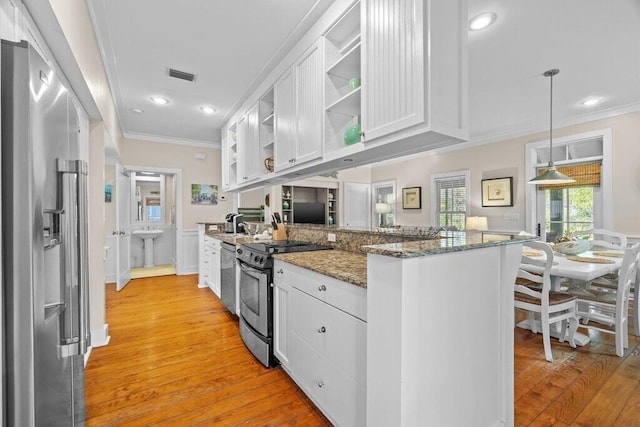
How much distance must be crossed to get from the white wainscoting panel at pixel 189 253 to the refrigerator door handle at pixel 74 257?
15.2 ft

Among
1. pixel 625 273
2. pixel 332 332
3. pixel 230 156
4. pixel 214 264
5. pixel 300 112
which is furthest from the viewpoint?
pixel 230 156

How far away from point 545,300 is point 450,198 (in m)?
3.49

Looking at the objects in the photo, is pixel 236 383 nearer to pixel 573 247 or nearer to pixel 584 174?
pixel 573 247

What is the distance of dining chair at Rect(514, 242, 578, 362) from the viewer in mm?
2246

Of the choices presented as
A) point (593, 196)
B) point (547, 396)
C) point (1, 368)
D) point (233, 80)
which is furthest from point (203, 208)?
point (593, 196)

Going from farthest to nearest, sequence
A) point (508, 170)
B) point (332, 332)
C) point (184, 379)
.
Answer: point (508, 170) < point (184, 379) < point (332, 332)

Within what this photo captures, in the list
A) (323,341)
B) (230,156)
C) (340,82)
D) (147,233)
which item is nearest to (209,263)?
(230,156)

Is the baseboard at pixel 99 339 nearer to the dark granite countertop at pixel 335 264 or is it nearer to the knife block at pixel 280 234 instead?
the knife block at pixel 280 234

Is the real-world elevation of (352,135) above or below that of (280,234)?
above

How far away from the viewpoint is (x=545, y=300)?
228cm

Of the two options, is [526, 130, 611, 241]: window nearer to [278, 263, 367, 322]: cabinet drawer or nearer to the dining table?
the dining table

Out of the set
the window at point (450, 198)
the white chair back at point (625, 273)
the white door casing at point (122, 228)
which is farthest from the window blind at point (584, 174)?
the white door casing at point (122, 228)

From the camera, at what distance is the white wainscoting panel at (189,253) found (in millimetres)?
5359

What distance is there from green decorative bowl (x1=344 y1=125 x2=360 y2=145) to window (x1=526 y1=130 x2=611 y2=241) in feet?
12.9
